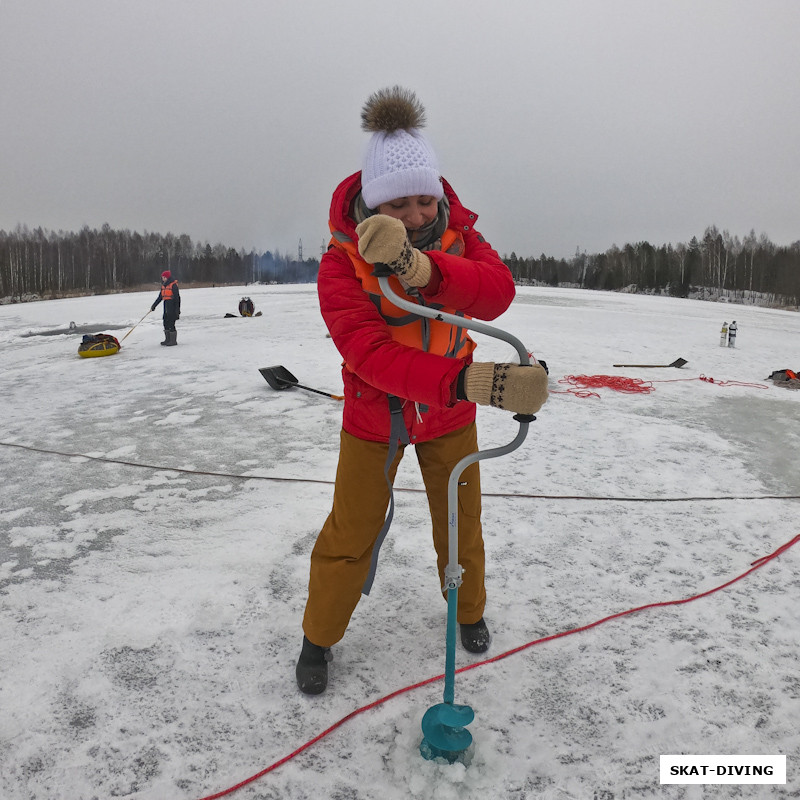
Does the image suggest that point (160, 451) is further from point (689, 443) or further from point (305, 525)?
point (689, 443)

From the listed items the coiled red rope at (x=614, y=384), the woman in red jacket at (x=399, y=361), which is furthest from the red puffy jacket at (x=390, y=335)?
the coiled red rope at (x=614, y=384)

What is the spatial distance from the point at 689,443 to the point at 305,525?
3.43 meters

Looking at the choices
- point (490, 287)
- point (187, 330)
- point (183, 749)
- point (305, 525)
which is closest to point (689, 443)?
point (305, 525)

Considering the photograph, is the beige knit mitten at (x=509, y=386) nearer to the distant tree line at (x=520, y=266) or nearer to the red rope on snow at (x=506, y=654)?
the red rope on snow at (x=506, y=654)

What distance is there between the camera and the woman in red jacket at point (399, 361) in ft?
4.75

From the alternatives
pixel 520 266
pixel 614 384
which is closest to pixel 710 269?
pixel 520 266

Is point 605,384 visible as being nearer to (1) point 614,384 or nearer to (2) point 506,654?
(1) point 614,384

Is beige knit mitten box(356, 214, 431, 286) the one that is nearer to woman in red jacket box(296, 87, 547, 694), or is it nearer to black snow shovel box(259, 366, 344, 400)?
woman in red jacket box(296, 87, 547, 694)

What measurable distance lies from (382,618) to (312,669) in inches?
18.0

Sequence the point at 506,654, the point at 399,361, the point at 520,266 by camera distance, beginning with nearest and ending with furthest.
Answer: the point at 399,361
the point at 506,654
the point at 520,266

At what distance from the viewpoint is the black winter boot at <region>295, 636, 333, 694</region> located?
1.88 metres

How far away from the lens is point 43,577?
2580mm

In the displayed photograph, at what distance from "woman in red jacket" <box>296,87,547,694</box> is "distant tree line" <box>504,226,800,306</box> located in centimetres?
5240

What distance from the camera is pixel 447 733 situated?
1605mm
